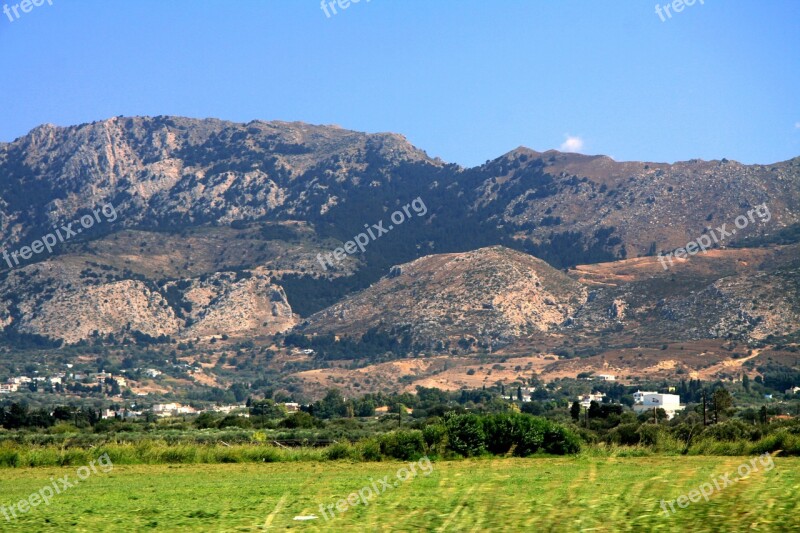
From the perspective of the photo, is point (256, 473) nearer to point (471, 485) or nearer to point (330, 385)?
point (471, 485)

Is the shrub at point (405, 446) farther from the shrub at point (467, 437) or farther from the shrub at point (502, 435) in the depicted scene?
the shrub at point (502, 435)

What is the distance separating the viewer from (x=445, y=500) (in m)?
19.6

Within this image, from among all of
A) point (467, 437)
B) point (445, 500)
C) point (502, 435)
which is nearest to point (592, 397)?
point (502, 435)

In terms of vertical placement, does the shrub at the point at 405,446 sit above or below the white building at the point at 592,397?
above

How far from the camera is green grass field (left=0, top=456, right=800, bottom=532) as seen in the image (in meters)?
16.4

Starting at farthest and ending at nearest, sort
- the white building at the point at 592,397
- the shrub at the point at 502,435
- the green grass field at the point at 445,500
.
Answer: the white building at the point at 592,397 → the shrub at the point at 502,435 → the green grass field at the point at 445,500

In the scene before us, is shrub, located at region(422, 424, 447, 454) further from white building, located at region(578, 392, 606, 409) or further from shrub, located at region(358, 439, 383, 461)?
white building, located at region(578, 392, 606, 409)

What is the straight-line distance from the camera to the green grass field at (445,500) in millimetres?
16422

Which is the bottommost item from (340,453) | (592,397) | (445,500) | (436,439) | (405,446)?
(592,397)

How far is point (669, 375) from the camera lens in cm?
15162

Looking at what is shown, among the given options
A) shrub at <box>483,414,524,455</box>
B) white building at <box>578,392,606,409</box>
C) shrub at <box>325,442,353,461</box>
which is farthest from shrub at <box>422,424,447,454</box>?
white building at <box>578,392,606,409</box>

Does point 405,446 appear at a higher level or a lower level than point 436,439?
lower

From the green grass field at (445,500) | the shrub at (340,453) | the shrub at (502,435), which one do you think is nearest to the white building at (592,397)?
the shrub at (502,435)

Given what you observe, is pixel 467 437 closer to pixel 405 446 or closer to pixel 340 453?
pixel 405 446
